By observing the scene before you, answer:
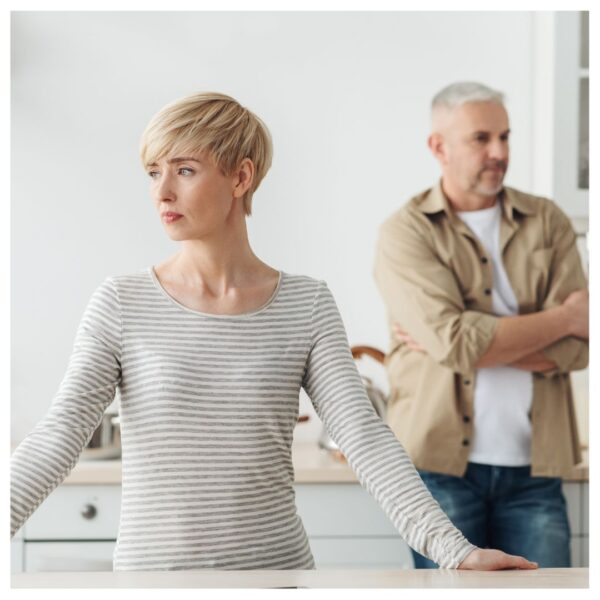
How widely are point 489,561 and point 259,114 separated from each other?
176 cm

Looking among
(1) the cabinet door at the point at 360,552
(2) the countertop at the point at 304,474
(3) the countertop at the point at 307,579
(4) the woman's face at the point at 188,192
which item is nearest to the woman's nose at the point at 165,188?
(4) the woman's face at the point at 188,192

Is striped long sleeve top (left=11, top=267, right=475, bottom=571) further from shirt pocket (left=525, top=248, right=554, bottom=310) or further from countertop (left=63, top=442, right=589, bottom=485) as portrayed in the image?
countertop (left=63, top=442, right=589, bottom=485)

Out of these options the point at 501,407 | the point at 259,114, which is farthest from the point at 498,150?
the point at 259,114

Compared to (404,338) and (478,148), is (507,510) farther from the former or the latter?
(478,148)

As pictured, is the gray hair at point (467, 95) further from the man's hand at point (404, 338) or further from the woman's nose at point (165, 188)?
the woman's nose at point (165, 188)

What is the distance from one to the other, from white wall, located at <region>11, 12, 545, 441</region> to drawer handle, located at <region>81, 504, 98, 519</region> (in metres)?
0.53

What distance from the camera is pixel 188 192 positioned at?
111 cm

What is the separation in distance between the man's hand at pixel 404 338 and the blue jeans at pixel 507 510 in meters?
0.25

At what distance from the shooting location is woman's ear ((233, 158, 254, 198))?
3.78 feet

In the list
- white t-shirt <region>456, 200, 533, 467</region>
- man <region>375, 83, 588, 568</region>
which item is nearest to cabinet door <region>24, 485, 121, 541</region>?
man <region>375, 83, 588, 568</region>

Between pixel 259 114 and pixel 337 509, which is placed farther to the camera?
pixel 259 114

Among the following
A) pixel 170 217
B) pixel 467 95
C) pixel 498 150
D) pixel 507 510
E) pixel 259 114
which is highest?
pixel 259 114

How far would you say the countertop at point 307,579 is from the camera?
926 mm

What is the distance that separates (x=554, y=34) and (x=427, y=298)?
0.96m
